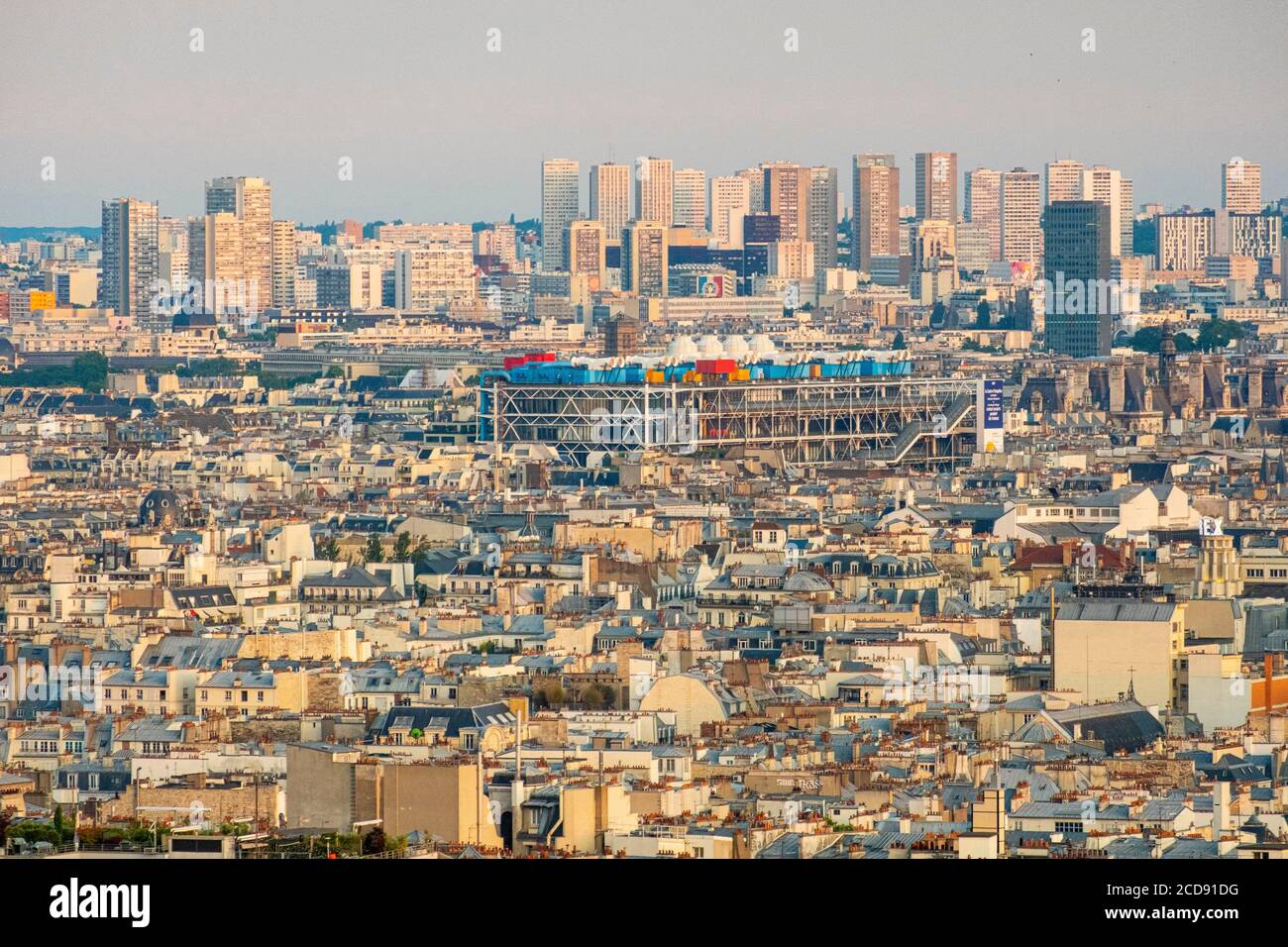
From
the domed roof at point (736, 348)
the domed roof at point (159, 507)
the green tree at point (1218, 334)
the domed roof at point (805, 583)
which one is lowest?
the domed roof at point (159, 507)

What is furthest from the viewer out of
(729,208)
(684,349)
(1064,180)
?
(729,208)

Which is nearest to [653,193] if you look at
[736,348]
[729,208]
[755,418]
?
[729,208]

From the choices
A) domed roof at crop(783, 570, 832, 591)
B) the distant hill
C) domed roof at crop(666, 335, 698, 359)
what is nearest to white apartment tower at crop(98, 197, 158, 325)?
the distant hill

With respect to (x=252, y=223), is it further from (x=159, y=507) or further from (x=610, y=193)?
(x=159, y=507)

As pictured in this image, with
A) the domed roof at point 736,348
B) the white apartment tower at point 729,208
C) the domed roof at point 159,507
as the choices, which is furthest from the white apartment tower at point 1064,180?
the domed roof at point 159,507

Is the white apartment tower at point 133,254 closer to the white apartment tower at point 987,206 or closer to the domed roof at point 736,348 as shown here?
the white apartment tower at point 987,206

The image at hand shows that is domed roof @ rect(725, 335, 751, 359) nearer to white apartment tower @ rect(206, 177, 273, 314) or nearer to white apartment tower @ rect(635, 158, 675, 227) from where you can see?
white apartment tower @ rect(206, 177, 273, 314)
